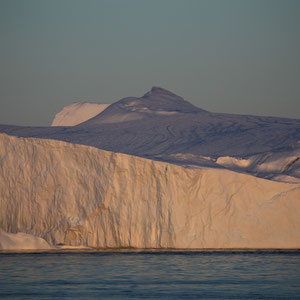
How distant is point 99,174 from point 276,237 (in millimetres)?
7012

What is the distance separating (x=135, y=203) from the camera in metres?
26.3

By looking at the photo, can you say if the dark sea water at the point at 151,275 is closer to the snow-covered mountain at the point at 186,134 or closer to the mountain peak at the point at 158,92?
the snow-covered mountain at the point at 186,134

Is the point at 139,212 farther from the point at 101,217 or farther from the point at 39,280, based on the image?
the point at 39,280

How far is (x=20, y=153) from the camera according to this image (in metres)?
27.2

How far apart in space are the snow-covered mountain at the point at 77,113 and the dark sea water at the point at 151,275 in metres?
42.9

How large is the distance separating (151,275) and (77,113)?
161ft

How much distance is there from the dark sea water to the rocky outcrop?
33.3 inches

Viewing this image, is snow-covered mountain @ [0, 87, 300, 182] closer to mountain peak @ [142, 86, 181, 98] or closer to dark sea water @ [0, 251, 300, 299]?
mountain peak @ [142, 86, 181, 98]

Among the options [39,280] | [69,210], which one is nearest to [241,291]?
[39,280]

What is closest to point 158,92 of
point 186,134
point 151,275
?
point 186,134

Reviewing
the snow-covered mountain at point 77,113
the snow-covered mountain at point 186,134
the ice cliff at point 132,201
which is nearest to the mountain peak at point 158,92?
the snow-covered mountain at point 186,134

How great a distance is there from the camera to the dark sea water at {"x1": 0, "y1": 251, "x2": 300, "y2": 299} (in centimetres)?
1743

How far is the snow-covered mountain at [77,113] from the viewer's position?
223 ft

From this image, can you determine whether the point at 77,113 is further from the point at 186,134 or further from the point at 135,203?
the point at 135,203
